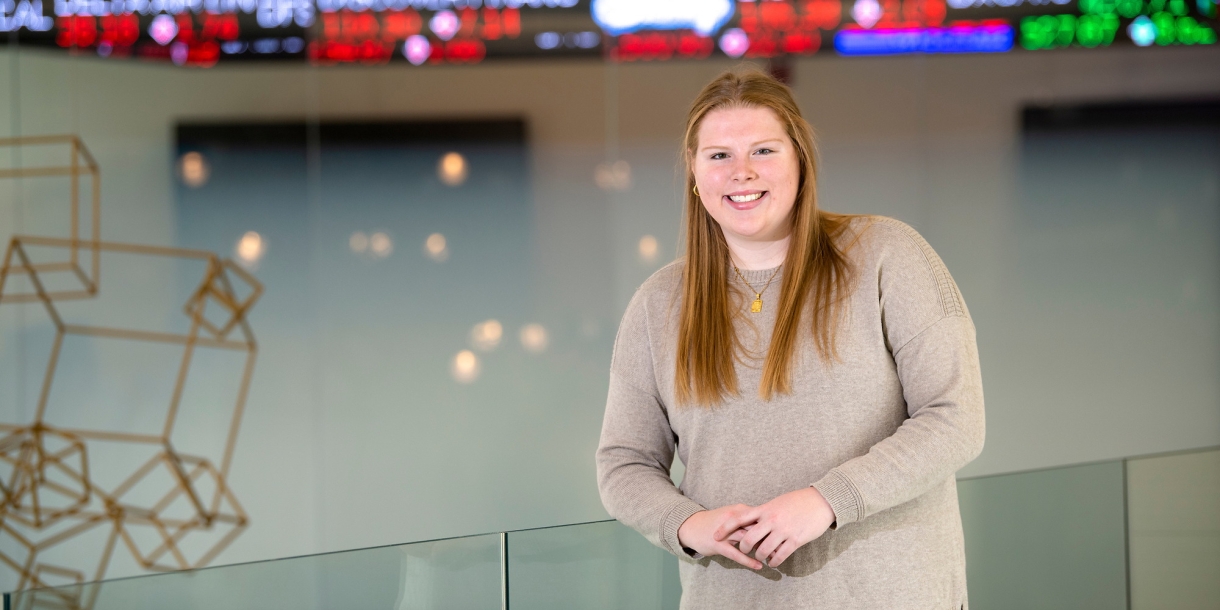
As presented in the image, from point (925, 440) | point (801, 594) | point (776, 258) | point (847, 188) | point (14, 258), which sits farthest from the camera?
point (847, 188)

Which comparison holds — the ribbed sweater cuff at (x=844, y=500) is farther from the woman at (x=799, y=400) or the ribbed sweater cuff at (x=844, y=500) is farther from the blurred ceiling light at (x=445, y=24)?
the blurred ceiling light at (x=445, y=24)

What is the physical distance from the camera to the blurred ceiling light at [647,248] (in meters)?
4.44

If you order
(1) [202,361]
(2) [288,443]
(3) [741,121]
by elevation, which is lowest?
(2) [288,443]

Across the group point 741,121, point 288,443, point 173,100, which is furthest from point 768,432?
point 173,100

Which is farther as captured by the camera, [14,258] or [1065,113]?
[1065,113]

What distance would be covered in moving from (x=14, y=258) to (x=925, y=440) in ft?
13.1

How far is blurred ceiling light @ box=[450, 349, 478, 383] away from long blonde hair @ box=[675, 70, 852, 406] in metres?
2.89

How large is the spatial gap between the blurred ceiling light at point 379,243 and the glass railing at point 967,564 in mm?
2655

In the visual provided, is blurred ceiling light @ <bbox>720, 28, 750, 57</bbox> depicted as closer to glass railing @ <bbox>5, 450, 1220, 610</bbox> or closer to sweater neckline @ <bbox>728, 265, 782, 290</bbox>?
glass railing @ <bbox>5, 450, 1220, 610</bbox>

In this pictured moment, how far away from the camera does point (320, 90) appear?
14.2 ft

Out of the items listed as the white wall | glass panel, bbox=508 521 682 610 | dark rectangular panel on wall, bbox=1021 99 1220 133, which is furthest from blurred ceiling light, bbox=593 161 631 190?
glass panel, bbox=508 521 682 610

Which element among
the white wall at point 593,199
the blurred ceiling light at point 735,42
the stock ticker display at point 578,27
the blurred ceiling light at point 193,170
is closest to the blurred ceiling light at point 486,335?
the white wall at point 593,199

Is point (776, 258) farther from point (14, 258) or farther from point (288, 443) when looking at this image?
point (14, 258)

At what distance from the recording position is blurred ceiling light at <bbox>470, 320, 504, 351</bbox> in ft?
14.4
